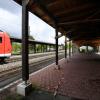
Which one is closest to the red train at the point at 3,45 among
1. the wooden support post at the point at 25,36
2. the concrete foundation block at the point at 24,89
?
the wooden support post at the point at 25,36

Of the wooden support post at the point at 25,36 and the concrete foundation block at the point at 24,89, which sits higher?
the wooden support post at the point at 25,36

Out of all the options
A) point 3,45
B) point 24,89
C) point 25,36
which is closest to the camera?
point 24,89

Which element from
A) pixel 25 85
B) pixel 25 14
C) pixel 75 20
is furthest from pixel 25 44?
pixel 75 20

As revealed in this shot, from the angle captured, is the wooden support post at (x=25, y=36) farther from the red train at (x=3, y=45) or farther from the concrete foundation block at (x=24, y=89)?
the red train at (x=3, y=45)

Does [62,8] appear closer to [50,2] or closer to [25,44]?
[50,2]

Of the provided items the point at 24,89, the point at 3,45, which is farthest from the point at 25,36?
the point at 3,45

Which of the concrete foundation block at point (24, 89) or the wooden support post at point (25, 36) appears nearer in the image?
the concrete foundation block at point (24, 89)

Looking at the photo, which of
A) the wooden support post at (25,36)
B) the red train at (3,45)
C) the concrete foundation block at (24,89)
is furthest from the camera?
the red train at (3,45)

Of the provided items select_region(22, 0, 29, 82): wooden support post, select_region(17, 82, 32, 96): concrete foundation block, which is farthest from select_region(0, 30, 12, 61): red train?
select_region(17, 82, 32, 96): concrete foundation block

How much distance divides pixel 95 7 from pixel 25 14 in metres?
4.83

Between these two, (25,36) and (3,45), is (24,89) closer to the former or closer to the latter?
(25,36)

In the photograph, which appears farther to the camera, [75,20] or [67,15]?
[75,20]

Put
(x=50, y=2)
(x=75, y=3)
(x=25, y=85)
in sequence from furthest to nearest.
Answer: (x=75, y=3), (x=50, y=2), (x=25, y=85)

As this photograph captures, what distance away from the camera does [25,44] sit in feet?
22.5
